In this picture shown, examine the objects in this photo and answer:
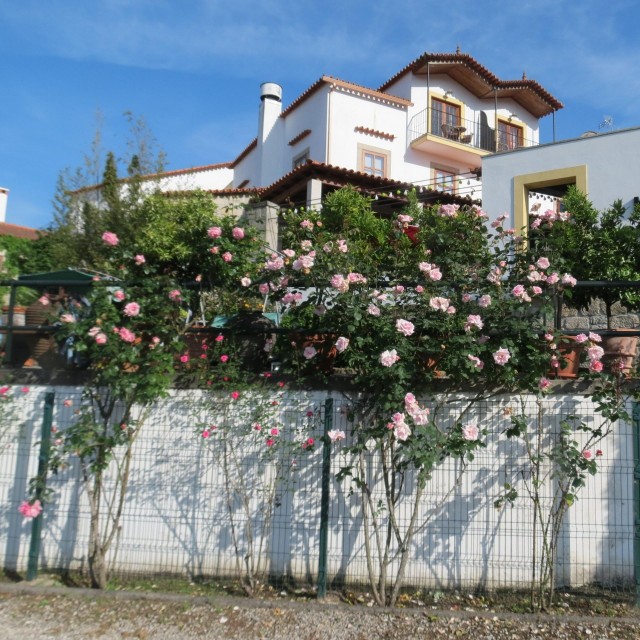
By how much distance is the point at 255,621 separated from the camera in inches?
167

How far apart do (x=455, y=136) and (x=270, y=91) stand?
7.03 meters

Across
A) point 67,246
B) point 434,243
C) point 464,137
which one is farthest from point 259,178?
point 434,243

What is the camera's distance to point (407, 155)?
19.8 metres

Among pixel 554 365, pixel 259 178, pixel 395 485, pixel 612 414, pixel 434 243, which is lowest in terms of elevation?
pixel 395 485

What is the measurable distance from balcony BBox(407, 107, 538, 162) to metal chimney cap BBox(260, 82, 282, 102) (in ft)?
17.6

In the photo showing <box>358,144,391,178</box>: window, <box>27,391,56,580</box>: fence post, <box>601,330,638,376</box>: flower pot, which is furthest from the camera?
<box>358,144,391,178</box>: window

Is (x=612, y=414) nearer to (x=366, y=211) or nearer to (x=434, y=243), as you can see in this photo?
(x=434, y=243)

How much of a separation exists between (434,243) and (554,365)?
4.89 feet

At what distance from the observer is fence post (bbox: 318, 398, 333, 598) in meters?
4.67

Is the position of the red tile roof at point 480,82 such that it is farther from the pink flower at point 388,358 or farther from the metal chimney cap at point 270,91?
the pink flower at point 388,358

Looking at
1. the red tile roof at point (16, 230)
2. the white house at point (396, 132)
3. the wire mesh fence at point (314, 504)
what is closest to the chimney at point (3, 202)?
the red tile roof at point (16, 230)

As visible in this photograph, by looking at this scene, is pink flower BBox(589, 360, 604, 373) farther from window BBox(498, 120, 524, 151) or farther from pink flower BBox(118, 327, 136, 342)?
window BBox(498, 120, 524, 151)

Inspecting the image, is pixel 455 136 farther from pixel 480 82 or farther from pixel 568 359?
pixel 568 359

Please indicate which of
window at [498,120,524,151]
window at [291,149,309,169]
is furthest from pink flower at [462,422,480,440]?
window at [498,120,524,151]
